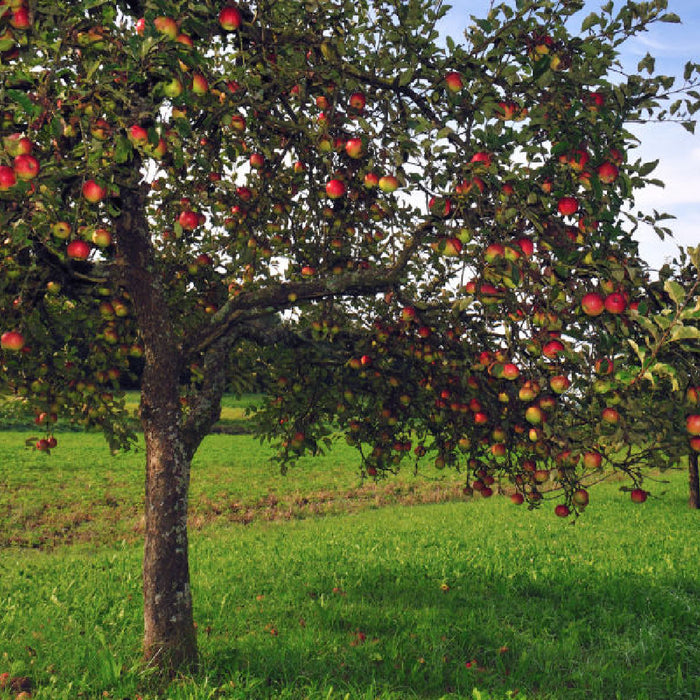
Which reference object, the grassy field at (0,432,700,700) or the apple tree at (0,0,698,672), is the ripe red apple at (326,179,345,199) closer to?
the apple tree at (0,0,698,672)

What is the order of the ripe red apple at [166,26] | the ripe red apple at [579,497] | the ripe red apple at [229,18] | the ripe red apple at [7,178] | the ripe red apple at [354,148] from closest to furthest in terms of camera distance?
the ripe red apple at [166,26], the ripe red apple at [7,178], the ripe red apple at [229,18], the ripe red apple at [354,148], the ripe red apple at [579,497]

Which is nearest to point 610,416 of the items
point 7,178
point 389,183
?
point 389,183

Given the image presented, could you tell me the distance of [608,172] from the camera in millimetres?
3979

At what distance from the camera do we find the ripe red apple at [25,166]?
3571 mm

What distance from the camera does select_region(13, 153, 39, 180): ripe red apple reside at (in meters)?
3.57

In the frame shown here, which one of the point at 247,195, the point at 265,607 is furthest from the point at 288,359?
the point at 265,607

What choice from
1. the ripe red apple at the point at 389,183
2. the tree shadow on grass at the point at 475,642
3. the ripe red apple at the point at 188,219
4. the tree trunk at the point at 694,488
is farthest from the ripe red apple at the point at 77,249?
the tree trunk at the point at 694,488

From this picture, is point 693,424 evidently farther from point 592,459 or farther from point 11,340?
point 11,340

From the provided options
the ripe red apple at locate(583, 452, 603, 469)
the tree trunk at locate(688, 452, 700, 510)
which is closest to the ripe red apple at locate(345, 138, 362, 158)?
the ripe red apple at locate(583, 452, 603, 469)

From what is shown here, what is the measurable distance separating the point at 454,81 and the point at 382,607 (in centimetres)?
687

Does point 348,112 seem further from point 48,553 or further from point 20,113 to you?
point 48,553

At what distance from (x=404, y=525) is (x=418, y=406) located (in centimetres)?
1009

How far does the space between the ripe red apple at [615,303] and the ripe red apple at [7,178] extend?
394cm

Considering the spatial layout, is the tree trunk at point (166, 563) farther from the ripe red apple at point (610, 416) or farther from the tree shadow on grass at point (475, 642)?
the ripe red apple at point (610, 416)
